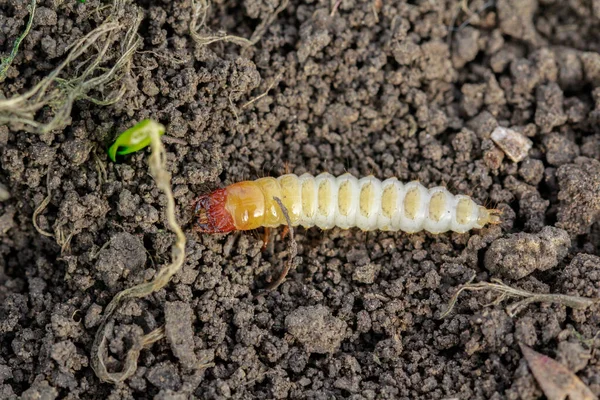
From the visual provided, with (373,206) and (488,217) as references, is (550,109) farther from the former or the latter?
(373,206)

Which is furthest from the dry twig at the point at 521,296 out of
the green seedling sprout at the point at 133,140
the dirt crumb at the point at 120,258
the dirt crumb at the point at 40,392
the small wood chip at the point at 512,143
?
the dirt crumb at the point at 40,392

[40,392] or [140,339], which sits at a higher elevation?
[140,339]

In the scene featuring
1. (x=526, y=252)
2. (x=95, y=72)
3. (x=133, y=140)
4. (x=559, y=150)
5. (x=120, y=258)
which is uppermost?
(x=95, y=72)

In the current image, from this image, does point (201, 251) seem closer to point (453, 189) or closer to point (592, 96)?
point (453, 189)

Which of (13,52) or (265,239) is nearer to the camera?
(13,52)

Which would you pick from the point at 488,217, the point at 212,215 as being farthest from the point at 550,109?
the point at 212,215

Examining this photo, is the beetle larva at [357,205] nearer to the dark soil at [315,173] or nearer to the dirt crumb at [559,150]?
the dark soil at [315,173]
